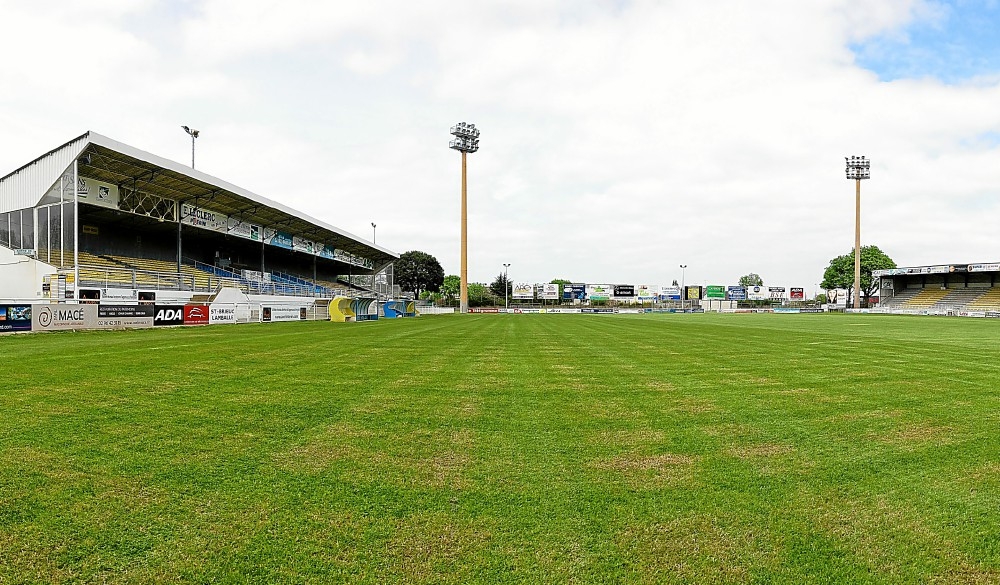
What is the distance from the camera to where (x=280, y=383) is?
9203 millimetres

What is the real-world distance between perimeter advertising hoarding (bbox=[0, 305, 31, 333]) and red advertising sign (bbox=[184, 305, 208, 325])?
8.57 meters

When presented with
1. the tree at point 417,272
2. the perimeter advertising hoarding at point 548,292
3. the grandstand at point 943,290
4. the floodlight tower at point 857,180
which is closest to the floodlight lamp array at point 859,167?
the floodlight tower at point 857,180

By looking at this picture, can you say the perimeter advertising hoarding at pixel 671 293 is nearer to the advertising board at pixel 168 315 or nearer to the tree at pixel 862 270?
the tree at pixel 862 270

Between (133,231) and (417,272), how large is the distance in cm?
7216

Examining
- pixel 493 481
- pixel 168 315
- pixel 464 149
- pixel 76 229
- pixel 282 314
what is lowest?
pixel 493 481

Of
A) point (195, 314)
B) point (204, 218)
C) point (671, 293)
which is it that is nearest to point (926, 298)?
point (671, 293)

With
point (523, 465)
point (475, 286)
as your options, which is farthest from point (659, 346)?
point (475, 286)

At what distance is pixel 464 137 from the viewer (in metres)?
83.8

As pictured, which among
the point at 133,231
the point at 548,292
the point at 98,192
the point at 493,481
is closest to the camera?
the point at 493,481

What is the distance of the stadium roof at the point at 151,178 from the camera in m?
27.3

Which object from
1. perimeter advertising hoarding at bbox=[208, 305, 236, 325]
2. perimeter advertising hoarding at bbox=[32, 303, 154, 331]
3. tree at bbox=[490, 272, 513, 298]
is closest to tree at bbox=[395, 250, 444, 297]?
tree at bbox=[490, 272, 513, 298]

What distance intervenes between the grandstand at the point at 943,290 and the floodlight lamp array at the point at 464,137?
64.3 metres

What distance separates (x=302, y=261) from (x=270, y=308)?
76.7ft

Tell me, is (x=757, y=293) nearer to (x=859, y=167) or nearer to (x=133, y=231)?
(x=859, y=167)
